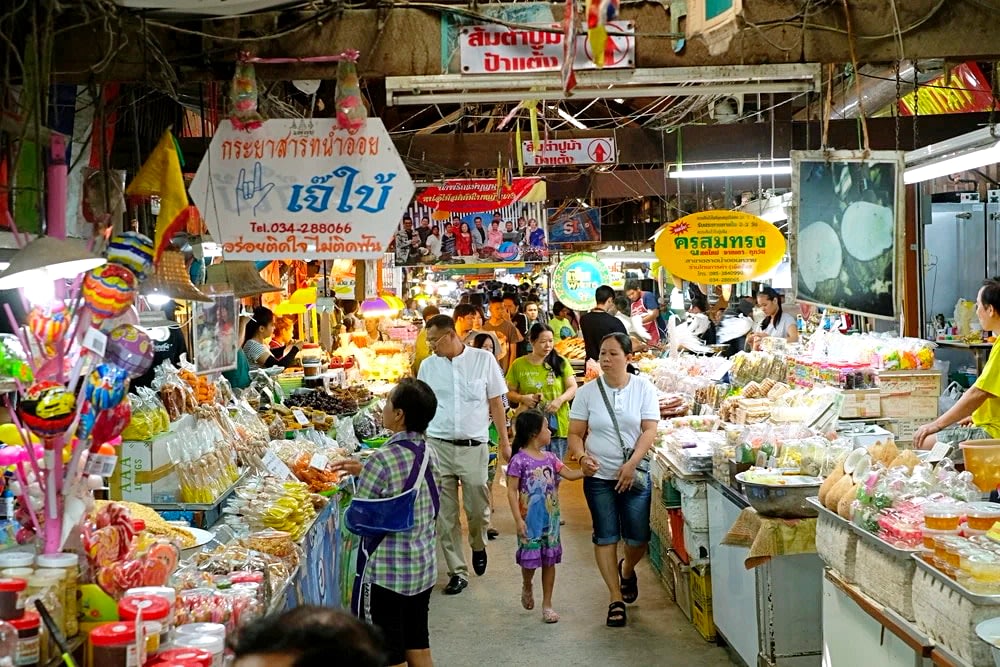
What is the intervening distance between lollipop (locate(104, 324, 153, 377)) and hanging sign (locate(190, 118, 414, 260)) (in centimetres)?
112

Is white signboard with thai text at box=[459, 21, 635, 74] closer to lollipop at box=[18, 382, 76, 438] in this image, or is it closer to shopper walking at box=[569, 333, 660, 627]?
lollipop at box=[18, 382, 76, 438]

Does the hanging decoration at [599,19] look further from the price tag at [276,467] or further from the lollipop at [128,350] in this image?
the price tag at [276,467]

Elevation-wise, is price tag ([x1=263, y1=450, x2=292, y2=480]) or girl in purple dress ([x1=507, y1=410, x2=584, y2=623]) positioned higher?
price tag ([x1=263, y1=450, x2=292, y2=480])

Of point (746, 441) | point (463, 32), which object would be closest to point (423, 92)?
point (463, 32)

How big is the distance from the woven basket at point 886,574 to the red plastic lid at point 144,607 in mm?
2652

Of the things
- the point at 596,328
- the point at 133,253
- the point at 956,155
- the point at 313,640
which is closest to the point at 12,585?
the point at 133,253

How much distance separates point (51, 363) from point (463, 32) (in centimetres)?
Answer: 226

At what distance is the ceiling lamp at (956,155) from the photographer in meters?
5.52

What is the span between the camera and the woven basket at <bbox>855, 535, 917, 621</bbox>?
3912mm

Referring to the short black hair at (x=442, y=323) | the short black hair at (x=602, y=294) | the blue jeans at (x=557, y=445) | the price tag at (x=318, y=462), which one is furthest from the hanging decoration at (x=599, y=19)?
the short black hair at (x=602, y=294)

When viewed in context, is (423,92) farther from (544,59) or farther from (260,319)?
(260,319)

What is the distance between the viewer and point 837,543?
4.59m

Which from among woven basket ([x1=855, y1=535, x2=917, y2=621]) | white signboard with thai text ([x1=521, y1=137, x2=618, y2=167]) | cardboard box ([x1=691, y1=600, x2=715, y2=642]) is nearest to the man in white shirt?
cardboard box ([x1=691, y1=600, x2=715, y2=642])

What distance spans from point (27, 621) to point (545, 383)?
6.96 metres
